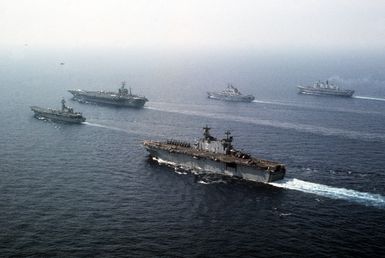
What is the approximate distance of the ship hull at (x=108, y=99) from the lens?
16738 cm

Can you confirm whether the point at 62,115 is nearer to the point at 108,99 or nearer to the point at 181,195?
the point at 108,99

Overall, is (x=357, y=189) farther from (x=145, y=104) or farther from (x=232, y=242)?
(x=145, y=104)

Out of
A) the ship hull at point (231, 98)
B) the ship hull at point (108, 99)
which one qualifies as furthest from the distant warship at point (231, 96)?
the ship hull at point (108, 99)

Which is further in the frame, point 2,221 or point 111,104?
point 111,104

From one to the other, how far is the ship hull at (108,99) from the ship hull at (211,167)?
65042 mm

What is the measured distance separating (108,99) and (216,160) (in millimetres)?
89332

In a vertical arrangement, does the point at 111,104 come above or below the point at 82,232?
above

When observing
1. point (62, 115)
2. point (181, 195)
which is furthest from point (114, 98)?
point (181, 195)

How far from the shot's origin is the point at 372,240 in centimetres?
6388

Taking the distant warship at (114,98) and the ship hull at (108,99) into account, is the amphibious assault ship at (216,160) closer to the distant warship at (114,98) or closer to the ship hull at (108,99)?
the ship hull at (108,99)

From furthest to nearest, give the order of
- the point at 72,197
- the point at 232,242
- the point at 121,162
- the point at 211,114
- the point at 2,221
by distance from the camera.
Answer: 1. the point at 211,114
2. the point at 121,162
3. the point at 72,197
4. the point at 2,221
5. the point at 232,242

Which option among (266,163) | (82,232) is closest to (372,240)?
(266,163)

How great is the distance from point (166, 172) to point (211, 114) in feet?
213

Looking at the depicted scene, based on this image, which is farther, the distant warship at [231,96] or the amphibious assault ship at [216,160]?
the distant warship at [231,96]
